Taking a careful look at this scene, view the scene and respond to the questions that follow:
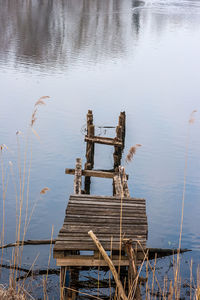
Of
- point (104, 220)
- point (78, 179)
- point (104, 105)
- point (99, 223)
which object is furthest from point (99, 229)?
point (104, 105)

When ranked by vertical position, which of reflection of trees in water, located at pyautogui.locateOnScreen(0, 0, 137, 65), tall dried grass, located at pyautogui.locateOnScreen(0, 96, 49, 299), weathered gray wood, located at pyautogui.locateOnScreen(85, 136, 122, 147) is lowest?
tall dried grass, located at pyautogui.locateOnScreen(0, 96, 49, 299)

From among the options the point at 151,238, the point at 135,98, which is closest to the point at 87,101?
the point at 135,98

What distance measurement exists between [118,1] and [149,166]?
345ft

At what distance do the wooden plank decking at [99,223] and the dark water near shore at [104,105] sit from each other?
4.20 meters

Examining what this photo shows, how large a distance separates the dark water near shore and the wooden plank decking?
4200 mm

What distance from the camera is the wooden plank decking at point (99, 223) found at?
7598 mm

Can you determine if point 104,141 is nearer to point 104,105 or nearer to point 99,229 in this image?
point 99,229

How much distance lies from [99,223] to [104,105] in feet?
78.3

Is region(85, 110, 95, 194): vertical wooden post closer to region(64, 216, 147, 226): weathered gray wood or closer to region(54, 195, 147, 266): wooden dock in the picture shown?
region(54, 195, 147, 266): wooden dock

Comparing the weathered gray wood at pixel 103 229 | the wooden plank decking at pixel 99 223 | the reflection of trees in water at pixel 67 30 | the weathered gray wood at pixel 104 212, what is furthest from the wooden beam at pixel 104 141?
the reflection of trees in water at pixel 67 30

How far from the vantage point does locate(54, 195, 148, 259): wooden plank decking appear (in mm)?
7598

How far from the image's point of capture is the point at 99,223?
8.65 metres

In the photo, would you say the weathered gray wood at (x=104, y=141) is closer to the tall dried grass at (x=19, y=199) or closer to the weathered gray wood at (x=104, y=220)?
the tall dried grass at (x=19, y=199)

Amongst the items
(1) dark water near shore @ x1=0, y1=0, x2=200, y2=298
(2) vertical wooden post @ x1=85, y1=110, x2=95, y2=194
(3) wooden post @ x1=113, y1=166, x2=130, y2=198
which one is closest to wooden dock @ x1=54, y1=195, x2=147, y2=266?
Result: (3) wooden post @ x1=113, y1=166, x2=130, y2=198
